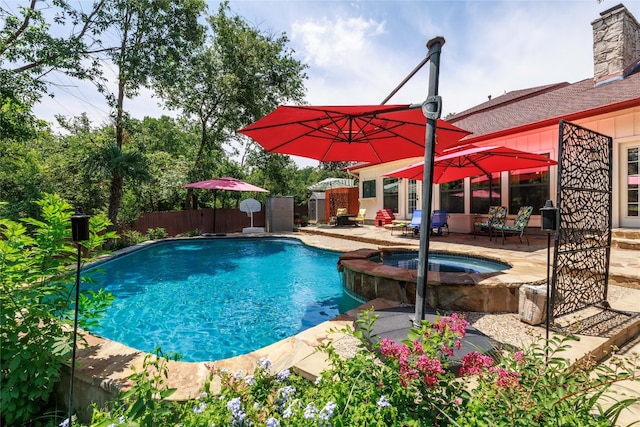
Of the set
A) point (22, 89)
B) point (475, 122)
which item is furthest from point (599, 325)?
point (22, 89)

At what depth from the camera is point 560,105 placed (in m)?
8.95

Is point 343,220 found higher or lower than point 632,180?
lower

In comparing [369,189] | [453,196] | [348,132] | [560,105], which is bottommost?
[453,196]

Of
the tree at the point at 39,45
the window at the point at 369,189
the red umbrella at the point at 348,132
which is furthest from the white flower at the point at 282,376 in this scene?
the window at the point at 369,189

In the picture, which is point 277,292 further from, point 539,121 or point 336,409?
point 539,121

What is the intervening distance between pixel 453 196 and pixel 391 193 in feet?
11.7

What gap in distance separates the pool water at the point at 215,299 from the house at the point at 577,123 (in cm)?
630

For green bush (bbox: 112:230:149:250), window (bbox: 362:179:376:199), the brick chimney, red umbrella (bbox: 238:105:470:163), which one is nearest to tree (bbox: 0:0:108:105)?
green bush (bbox: 112:230:149:250)

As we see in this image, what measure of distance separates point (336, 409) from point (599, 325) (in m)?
3.49

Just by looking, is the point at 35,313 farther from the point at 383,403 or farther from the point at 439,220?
the point at 439,220

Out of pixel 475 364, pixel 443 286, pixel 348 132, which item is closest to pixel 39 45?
pixel 348 132

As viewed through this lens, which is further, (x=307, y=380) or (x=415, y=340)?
(x=307, y=380)

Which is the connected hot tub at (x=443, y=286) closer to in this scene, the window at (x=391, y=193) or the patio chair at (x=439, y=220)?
the patio chair at (x=439, y=220)

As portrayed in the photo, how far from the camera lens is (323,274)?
6969mm
